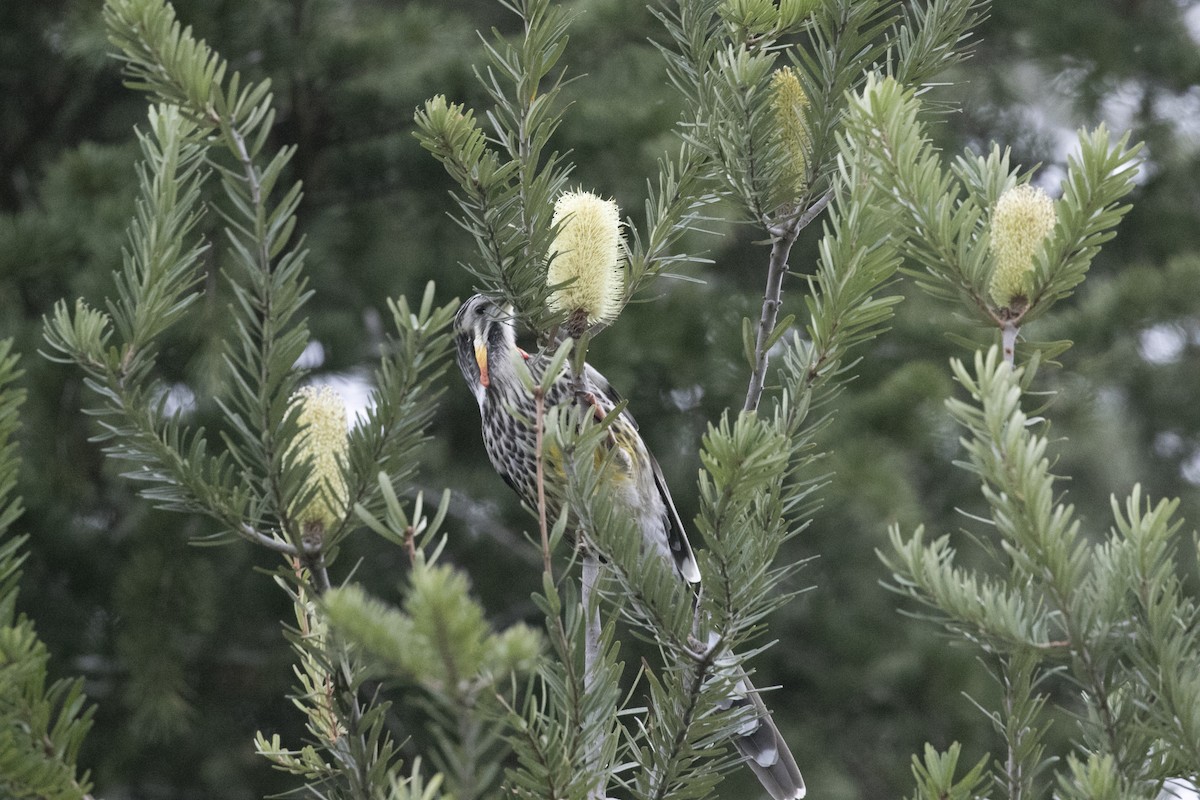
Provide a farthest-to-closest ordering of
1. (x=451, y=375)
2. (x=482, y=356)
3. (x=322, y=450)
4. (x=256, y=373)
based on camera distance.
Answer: (x=451, y=375)
(x=482, y=356)
(x=322, y=450)
(x=256, y=373)

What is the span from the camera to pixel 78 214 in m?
3.98

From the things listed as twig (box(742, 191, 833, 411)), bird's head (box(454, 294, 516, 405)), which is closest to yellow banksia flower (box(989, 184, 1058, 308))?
twig (box(742, 191, 833, 411))

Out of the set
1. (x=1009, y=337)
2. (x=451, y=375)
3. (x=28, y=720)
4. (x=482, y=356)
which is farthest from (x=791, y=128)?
(x=451, y=375)

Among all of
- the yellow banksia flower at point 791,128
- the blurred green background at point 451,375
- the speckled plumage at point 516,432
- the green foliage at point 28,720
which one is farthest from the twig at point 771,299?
the blurred green background at point 451,375

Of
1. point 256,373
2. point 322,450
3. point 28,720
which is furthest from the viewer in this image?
point 322,450

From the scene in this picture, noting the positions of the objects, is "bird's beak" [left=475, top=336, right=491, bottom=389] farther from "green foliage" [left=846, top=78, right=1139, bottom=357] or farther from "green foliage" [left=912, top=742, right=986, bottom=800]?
"green foliage" [left=912, top=742, right=986, bottom=800]

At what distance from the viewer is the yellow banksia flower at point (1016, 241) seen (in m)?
1.21

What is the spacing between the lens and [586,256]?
132cm

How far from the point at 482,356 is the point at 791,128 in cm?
138

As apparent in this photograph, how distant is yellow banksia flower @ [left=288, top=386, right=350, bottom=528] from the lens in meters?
1.21

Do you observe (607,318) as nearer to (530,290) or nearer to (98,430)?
(530,290)

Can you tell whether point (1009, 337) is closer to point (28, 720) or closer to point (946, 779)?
point (946, 779)

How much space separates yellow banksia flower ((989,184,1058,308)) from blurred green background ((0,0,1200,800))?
231 cm

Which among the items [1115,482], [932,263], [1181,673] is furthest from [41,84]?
[1115,482]
